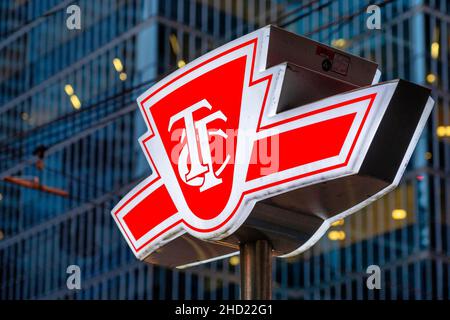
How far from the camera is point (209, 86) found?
11.9m

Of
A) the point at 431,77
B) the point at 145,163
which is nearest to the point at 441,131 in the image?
the point at 431,77

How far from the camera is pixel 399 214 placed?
204 feet

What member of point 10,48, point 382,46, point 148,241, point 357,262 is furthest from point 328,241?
point 148,241

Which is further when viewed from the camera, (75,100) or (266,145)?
(75,100)

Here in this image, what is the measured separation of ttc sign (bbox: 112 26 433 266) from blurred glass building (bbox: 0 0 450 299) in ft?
157

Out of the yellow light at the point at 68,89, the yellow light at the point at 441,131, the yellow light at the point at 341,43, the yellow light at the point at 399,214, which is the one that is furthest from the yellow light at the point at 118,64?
Answer: the yellow light at the point at 441,131

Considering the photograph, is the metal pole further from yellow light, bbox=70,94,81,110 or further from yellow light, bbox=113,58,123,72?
yellow light, bbox=70,94,81,110

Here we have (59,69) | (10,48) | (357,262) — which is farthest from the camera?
(10,48)

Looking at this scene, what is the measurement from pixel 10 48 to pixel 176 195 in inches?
2572

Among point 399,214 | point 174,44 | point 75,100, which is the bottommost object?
point 399,214

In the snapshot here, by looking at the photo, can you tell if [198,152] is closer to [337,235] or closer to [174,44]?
[337,235]

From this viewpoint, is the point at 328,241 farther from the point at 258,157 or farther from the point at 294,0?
the point at 258,157

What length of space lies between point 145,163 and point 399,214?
13074 millimetres

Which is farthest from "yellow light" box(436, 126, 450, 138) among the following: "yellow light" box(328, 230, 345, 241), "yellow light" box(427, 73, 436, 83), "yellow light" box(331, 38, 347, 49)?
"yellow light" box(328, 230, 345, 241)
